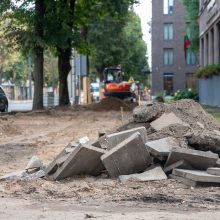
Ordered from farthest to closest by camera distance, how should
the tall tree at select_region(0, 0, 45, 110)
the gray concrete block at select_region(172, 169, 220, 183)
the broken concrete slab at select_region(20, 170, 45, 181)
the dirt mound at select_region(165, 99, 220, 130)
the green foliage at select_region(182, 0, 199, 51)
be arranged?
the green foliage at select_region(182, 0, 199, 51) < the tall tree at select_region(0, 0, 45, 110) < the dirt mound at select_region(165, 99, 220, 130) < the broken concrete slab at select_region(20, 170, 45, 181) < the gray concrete block at select_region(172, 169, 220, 183)

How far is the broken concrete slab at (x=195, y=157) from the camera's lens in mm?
9102

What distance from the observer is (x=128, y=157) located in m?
9.33

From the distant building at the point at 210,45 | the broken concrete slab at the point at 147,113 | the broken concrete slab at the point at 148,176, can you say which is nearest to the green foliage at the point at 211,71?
the distant building at the point at 210,45

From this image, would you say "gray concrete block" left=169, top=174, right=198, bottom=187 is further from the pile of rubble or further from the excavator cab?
the excavator cab

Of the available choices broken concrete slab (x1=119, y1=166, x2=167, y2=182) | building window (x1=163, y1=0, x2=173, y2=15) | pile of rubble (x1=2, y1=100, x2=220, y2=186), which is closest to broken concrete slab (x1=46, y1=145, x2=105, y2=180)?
pile of rubble (x1=2, y1=100, x2=220, y2=186)

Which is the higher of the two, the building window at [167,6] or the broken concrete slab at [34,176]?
the building window at [167,6]

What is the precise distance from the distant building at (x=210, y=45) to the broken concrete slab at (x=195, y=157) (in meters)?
23.0

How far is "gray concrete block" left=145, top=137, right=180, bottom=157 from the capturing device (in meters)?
9.38

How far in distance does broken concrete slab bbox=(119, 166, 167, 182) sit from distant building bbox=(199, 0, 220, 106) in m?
23.2

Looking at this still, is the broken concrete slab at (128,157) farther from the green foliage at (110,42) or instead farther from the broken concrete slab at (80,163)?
the green foliage at (110,42)

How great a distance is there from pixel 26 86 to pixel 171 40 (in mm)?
43174

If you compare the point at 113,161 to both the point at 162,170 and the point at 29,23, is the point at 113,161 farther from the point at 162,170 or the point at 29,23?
the point at 29,23

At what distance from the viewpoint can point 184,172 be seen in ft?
29.0

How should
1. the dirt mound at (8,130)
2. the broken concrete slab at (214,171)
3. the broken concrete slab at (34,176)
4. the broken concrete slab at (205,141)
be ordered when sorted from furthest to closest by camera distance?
the dirt mound at (8,130) → the broken concrete slab at (205,141) → the broken concrete slab at (34,176) → the broken concrete slab at (214,171)
